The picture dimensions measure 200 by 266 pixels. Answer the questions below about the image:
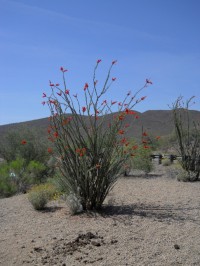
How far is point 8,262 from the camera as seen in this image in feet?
20.5

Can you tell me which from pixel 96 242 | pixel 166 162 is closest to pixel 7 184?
pixel 96 242

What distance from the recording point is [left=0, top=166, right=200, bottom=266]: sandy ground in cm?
614

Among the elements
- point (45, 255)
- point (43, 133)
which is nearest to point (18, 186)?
point (45, 255)

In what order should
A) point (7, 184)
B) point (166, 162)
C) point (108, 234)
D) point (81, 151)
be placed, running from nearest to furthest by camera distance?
point (108, 234) < point (81, 151) < point (7, 184) < point (166, 162)

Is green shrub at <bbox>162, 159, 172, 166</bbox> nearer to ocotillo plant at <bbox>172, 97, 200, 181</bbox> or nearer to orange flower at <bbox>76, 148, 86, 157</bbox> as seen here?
ocotillo plant at <bbox>172, 97, 200, 181</bbox>

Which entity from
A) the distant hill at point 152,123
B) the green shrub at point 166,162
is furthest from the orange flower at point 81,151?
the distant hill at point 152,123

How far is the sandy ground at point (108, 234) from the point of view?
20.2 ft

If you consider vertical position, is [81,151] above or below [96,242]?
above

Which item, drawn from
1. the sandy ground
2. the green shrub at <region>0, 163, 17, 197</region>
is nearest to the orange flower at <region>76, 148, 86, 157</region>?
the sandy ground

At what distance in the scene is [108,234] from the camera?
7.23 metres

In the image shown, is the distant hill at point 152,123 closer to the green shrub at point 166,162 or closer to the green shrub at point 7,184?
the green shrub at point 166,162

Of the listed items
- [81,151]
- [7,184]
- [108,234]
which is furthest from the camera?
[7,184]

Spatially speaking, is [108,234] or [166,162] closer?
[108,234]

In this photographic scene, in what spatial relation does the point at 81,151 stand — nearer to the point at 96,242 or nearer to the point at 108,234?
the point at 108,234
